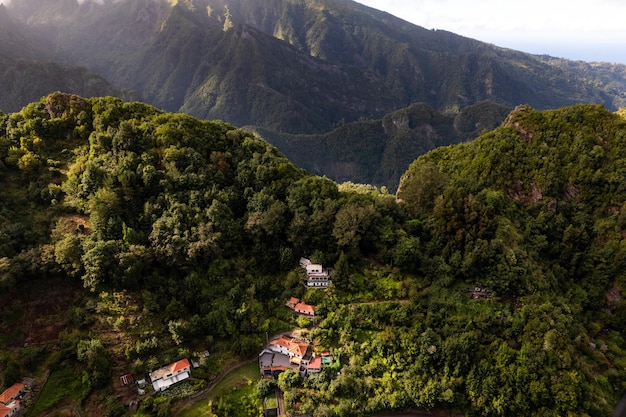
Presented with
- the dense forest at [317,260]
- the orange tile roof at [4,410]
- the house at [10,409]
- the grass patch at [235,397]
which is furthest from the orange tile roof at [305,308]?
the orange tile roof at [4,410]

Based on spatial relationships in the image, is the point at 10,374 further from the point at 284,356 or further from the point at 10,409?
the point at 284,356

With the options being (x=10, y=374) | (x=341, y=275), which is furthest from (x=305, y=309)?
(x=10, y=374)

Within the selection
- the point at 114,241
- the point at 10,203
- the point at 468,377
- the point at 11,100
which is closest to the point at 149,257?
the point at 114,241

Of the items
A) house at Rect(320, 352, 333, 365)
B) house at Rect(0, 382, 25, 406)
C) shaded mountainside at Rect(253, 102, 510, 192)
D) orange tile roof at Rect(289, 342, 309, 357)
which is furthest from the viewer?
shaded mountainside at Rect(253, 102, 510, 192)

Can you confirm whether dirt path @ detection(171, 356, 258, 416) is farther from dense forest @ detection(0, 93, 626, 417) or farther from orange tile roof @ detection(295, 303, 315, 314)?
orange tile roof @ detection(295, 303, 315, 314)

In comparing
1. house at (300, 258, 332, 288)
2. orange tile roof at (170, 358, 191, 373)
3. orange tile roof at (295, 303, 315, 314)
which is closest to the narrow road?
orange tile roof at (295, 303, 315, 314)

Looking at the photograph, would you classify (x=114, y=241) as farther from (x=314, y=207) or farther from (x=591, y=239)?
(x=591, y=239)

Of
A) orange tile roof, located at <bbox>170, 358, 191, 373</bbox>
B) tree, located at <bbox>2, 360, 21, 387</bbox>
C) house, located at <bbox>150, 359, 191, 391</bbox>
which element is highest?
orange tile roof, located at <bbox>170, 358, 191, 373</bbox>

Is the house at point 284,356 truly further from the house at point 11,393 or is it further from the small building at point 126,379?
the house at point 11,393
